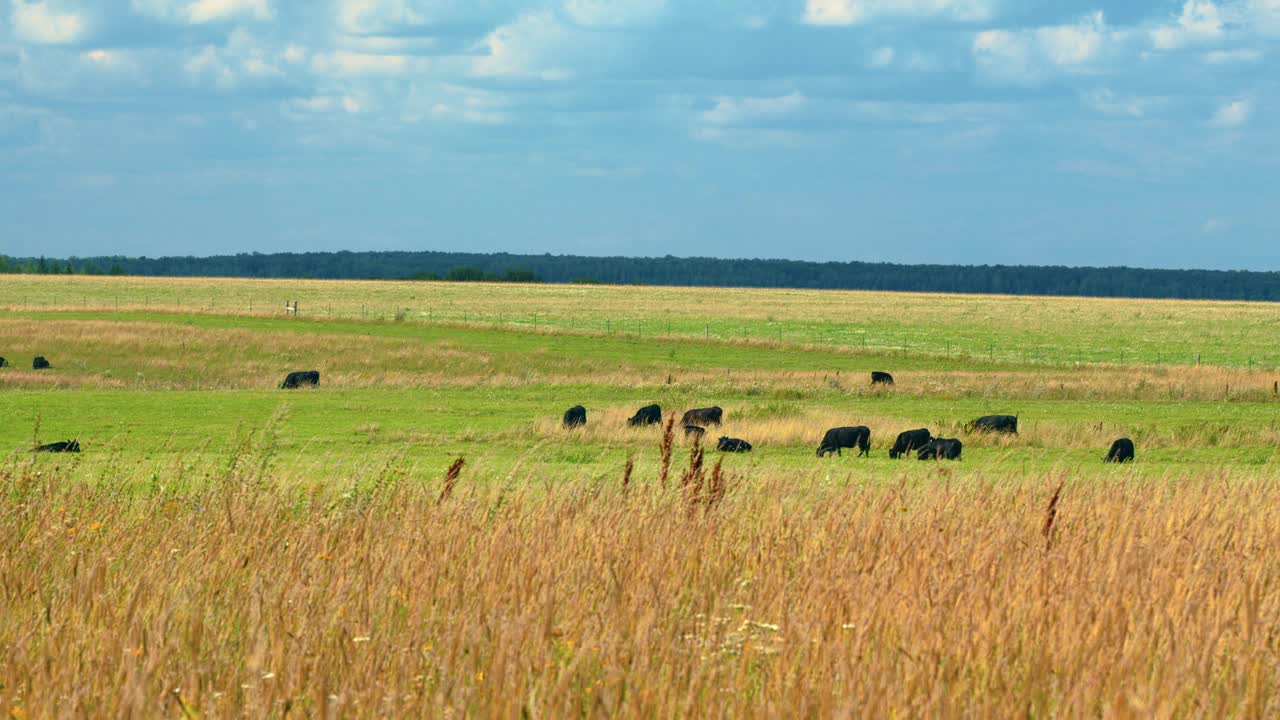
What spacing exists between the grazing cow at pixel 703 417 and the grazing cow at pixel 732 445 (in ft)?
15.9

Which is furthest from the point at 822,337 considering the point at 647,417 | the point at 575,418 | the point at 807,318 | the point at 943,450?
the point at 943,450

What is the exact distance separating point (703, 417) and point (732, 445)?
17.5 ft

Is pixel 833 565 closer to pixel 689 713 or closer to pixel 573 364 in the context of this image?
pixel 689 713

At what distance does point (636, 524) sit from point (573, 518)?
0.70 metres

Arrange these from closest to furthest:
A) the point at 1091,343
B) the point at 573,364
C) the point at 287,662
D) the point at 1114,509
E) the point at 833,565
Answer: the point at 287,662 < the point at 833,565 < the point at 1114,509 < the point at 573,364 < the point at 1091,343

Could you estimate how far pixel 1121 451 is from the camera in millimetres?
23766

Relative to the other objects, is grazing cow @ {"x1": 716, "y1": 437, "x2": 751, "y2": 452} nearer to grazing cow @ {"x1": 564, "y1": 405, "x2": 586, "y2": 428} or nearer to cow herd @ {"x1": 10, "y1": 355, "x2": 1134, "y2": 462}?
cow herd @ {"x1": 10, "y1": 355, "x2": 1134, "y2": 462}

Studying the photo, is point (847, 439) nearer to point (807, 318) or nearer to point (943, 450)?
point (943, 450)

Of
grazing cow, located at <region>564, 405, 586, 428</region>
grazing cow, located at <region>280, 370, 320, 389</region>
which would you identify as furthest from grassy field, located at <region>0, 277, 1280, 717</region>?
grazing cow, located at <region>280, 370, 320, 389</region>

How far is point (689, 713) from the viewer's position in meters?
5.20

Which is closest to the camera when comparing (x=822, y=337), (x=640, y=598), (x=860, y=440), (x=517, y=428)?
(x=640, y=598)

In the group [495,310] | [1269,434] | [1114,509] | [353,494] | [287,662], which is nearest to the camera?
[287,662]

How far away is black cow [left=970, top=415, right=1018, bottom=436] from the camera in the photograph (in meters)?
28.2

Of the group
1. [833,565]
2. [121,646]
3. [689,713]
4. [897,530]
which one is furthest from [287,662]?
[897,530]
